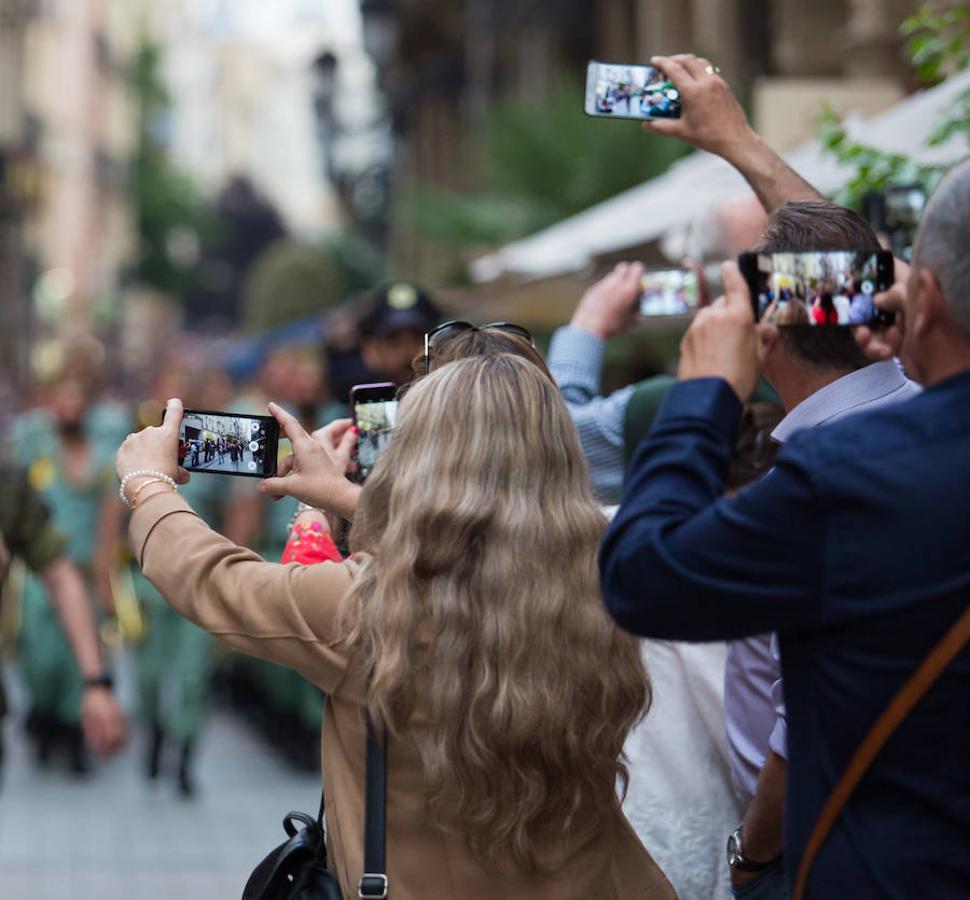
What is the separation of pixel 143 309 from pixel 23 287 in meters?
48.7

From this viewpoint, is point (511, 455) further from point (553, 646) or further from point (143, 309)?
point (143, 309)

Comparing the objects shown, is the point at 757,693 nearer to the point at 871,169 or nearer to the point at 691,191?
the point at 871,169

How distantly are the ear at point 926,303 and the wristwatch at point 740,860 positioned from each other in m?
1.19

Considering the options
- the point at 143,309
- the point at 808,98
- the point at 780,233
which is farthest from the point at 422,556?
the point at 143,309

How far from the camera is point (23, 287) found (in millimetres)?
54719

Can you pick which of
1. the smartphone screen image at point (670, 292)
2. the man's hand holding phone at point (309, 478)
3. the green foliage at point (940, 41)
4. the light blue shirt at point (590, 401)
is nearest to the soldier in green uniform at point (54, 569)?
the light blue shirt at point (590, 401)

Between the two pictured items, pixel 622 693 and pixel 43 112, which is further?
pixel 43 112

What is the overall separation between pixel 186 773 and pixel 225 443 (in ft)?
21.5

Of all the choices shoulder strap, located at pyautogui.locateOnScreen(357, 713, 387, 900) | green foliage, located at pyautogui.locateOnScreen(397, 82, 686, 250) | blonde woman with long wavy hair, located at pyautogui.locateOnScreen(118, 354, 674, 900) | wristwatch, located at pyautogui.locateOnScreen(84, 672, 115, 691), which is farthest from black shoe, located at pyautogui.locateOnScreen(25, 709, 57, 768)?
shoulder strap, located at pyautogui.locateOnScreen(357, 713, 387, 900)

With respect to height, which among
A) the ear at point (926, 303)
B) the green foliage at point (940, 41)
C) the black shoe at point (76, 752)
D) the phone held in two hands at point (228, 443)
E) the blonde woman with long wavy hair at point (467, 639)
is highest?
the green foliage at point (940, 41)

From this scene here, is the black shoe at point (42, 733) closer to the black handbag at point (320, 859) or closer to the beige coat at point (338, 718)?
the black handbag at point (320, 859)

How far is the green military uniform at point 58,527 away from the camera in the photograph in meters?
9.88

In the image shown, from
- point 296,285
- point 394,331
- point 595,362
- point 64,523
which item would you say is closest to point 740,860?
point 595,362

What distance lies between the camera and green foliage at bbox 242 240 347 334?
39.8 meters
